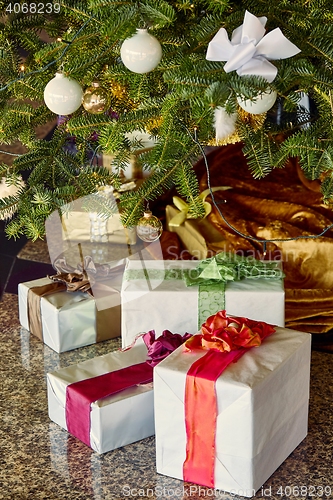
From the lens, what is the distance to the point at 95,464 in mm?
1166

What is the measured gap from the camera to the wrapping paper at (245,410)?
102 centimetres

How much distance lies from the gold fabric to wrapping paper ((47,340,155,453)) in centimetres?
56

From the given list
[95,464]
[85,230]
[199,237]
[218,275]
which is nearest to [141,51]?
[218,275]

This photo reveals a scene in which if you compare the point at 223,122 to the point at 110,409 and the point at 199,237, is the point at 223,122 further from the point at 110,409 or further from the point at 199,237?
the point at 199,237

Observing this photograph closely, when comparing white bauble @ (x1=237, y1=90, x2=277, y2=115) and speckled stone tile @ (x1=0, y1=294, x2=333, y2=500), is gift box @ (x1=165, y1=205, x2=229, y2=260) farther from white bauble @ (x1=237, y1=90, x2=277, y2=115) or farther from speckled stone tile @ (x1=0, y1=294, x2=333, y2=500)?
white bauble @ (x1=237, y1=90, x2=277, y2=115)

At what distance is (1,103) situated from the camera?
1.32 m

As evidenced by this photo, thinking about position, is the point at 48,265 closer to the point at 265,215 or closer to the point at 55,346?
the point at 55,346

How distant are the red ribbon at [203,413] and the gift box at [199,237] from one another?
767 millimetres

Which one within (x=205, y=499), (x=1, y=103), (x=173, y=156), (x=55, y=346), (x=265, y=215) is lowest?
(x=205, y=499)

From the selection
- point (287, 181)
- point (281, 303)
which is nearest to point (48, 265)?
point (287, 181)

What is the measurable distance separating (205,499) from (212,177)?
1.29 m

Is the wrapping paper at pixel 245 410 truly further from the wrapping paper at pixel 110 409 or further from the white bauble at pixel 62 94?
the white bauble at pixel 62 94

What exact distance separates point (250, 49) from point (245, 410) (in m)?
0.52

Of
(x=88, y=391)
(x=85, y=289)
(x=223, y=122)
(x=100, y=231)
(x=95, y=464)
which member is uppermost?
(x=223, y=122)
